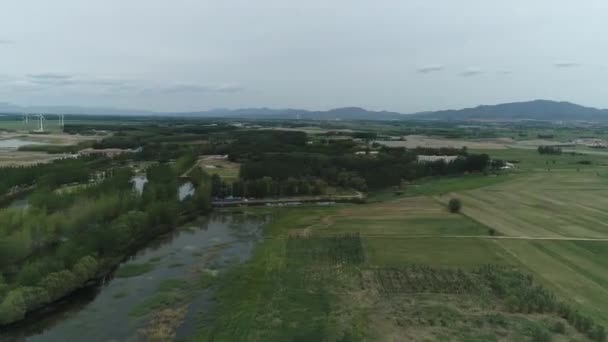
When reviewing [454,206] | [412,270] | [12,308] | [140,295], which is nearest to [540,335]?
[412,270]

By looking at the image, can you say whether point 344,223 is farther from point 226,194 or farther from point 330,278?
point 226,194

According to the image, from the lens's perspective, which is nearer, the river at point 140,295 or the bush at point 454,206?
the river at point 140,295

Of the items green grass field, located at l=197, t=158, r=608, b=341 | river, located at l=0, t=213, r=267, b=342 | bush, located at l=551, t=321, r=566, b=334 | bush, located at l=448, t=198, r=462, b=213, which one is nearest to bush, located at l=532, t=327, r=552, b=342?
green grass field, located at l=197, t=158, r=608, b=341

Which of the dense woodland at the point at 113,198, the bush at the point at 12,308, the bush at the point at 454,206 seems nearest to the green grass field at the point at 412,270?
the bush at the point at 454,206

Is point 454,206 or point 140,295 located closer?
point 140,295

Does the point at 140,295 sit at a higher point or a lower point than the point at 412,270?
lower

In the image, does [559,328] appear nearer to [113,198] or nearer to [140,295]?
[140,295]

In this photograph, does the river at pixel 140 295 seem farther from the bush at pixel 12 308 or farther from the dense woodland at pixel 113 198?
the dense woodland at pixel 113 198

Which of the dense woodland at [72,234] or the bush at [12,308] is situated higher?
the dense woodland at [72,234]

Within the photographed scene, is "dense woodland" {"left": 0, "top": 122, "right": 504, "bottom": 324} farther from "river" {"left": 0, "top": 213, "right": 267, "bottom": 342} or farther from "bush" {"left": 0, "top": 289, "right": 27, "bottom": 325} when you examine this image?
"river" {"left": 0, "top": 213, "right": 267, "bottom": 342}
